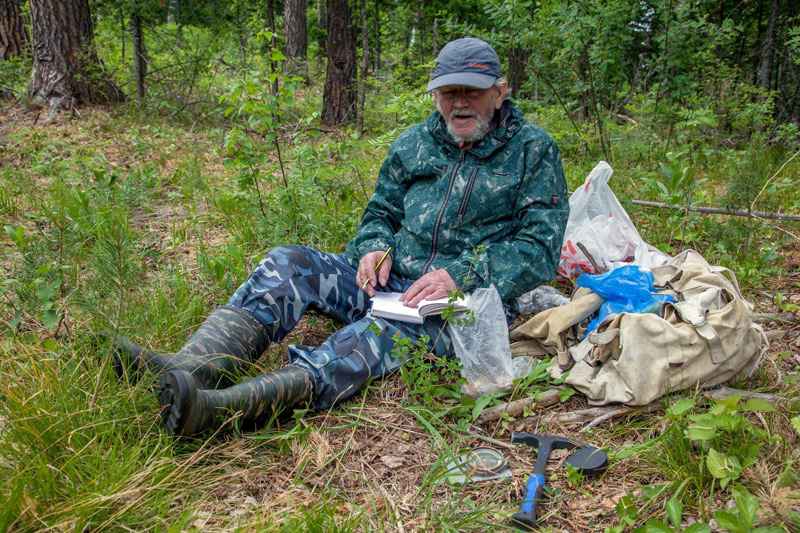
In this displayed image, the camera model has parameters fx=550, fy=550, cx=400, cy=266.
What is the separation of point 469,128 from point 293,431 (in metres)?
1.68

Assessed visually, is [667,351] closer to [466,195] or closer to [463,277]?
[463,277]

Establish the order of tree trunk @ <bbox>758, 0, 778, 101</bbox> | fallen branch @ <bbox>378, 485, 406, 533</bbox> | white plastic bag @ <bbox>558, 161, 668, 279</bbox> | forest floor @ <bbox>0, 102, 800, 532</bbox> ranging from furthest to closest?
1. tree trunk @ <bbox>758, 0, 778, 101</bbox>
2. white plastic bag @ <bbox>558, 161, 668, 279</bbox>
3. fallen branch @ <bbox>378, 485, 406, 533</bbox>
4. forest floor @ <bbox>0, 102, 800, 532</bbox>

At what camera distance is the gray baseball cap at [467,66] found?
271 centimetres

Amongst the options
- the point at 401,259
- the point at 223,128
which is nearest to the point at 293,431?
the point at 401,259

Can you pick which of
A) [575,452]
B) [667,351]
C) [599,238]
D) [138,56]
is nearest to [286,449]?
[575,452]

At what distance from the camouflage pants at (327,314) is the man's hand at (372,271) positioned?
94mm

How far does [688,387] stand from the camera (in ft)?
7.76

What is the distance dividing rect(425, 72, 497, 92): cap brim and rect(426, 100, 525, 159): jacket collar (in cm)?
20

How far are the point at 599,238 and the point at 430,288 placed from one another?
4.54 feet

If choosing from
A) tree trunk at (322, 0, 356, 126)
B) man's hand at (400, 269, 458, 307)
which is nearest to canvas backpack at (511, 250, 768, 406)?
man's hand at (400, 269, 458, 307)

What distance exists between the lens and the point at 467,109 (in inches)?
110

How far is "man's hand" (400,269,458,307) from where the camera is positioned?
2582 millimetres

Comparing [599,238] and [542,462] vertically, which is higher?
[599,238]

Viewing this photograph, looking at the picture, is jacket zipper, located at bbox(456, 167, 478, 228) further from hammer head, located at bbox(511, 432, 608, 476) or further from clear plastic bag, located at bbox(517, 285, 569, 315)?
hammer head, located at bbox(511, 432, 608, 476)
